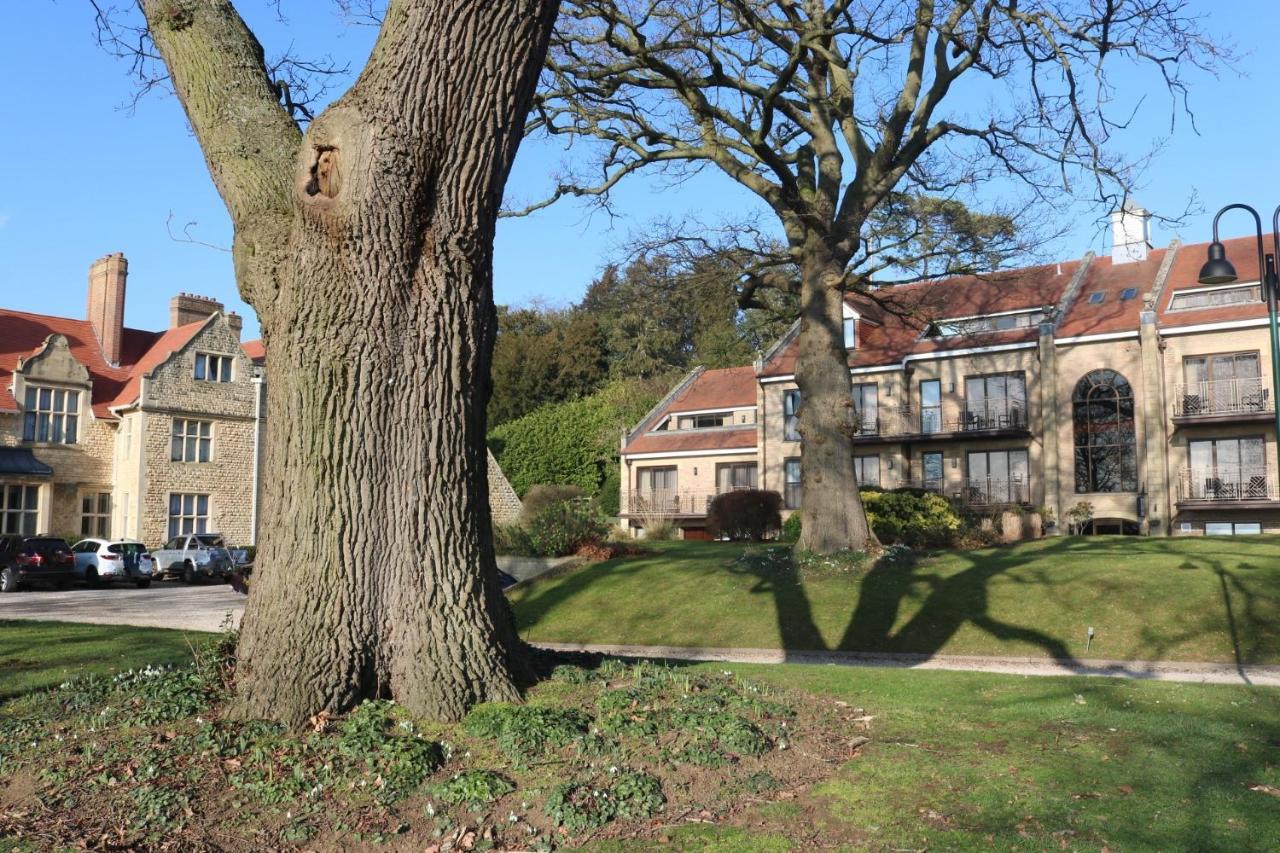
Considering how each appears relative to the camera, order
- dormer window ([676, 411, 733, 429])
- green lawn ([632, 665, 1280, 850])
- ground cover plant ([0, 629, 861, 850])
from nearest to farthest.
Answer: ground cover plant ([0, 629, 861, 850]) → green lawn ([632, 665, 1280, 850]) → dormer window ([676, 411, 733, 429])

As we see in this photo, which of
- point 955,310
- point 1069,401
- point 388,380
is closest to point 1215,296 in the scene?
point 1069,401

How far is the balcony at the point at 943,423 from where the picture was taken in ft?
122

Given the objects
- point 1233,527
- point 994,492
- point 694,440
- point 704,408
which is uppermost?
point 704,408

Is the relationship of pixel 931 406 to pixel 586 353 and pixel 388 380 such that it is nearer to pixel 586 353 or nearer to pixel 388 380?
pixel 586 353

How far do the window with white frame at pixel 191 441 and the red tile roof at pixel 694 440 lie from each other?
58.3 feet

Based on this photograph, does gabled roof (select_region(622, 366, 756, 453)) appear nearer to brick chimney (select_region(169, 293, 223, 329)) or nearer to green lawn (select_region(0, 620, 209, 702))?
brick chimney (select_region(169, 293, 223, 329))

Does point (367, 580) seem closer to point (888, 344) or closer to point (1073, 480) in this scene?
point (1073, 480)

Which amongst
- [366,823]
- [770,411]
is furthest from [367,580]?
[770,411]

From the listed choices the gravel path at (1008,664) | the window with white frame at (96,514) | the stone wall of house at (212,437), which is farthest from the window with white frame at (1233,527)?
the window with white frame at (96,514)

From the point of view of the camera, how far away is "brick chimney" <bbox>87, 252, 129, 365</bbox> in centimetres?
4178

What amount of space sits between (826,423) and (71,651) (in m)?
13.4

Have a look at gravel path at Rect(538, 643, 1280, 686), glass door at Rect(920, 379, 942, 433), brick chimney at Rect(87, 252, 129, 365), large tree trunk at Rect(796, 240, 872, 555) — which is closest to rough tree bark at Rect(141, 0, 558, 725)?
gravel path at Rect(538, 643, 1280, 686)

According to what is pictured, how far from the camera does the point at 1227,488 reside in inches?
1315

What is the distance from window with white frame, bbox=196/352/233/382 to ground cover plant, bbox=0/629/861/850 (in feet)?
123
